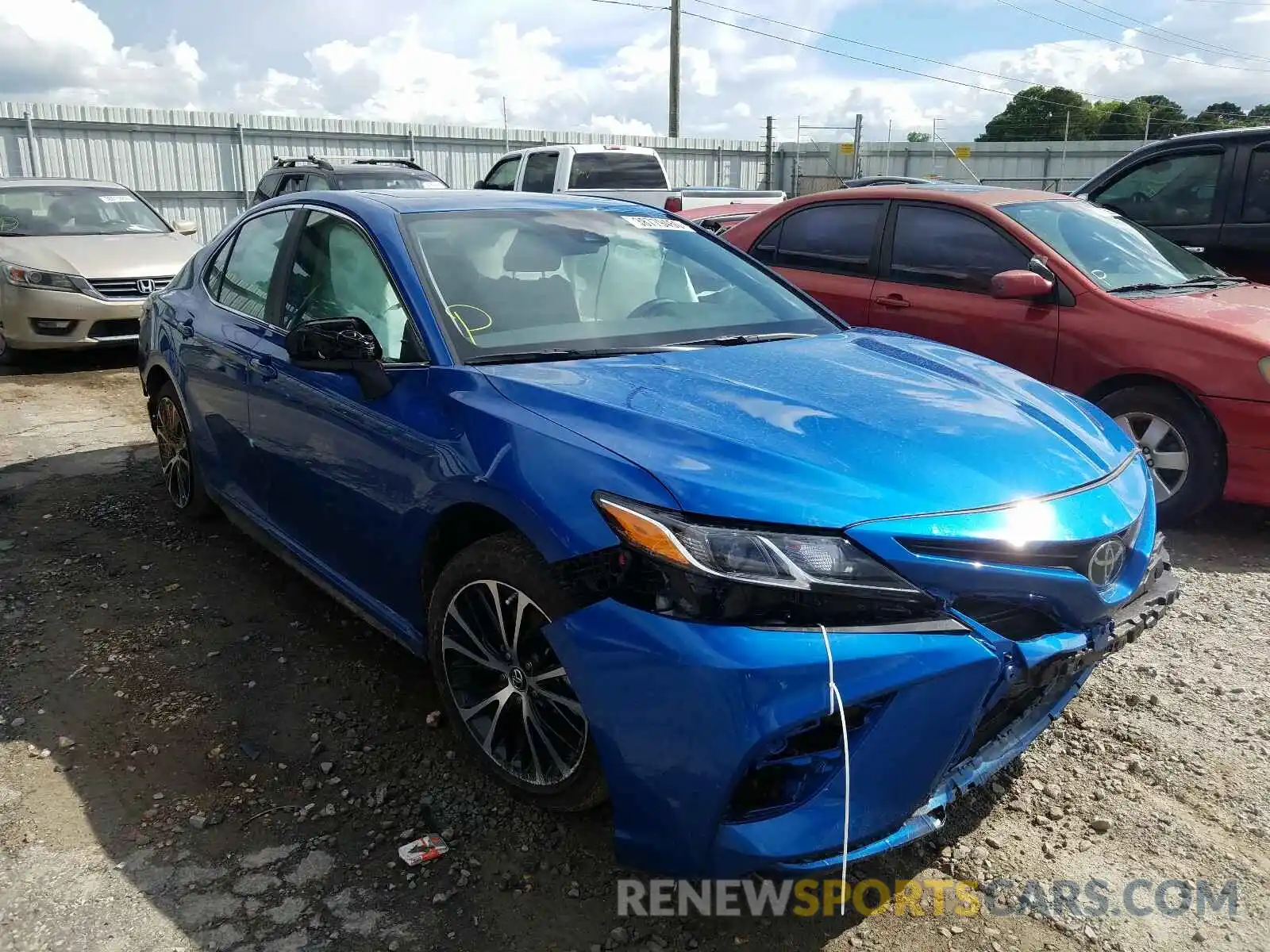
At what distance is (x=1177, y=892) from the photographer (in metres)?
2.44

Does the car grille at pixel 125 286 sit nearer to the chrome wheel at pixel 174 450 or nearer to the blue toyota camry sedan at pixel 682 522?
the chrome wheel at pixel 174 450

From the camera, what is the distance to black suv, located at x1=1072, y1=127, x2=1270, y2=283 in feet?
22.0

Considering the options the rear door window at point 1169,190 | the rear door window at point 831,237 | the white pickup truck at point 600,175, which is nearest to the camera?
the rear door window at point 831,237

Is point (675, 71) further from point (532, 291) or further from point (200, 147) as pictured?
point (532, 291)

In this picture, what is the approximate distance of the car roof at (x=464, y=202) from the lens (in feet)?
11.3

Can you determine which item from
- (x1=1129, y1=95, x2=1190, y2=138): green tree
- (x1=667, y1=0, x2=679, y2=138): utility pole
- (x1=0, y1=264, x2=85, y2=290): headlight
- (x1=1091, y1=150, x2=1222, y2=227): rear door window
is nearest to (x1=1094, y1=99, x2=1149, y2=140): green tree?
(x1=1129, y1=95, x2=1190, y2=138): green tree

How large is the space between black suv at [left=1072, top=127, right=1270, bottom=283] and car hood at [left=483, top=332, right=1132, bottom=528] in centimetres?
469

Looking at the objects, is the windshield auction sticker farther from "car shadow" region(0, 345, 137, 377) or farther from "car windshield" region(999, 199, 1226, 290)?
"car shadow" region(0, 345, 137, 377)

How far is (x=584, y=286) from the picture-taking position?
11.0 ft

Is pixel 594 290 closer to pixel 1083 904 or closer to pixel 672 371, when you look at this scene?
pixel 672 371

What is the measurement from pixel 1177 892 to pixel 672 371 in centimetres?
183

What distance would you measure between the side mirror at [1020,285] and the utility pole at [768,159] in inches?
821

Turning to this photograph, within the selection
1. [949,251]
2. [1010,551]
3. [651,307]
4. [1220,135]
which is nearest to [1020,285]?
[949,251]

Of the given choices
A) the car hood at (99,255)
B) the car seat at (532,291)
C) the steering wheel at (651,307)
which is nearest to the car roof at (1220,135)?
the steering wheel at (651,307)
